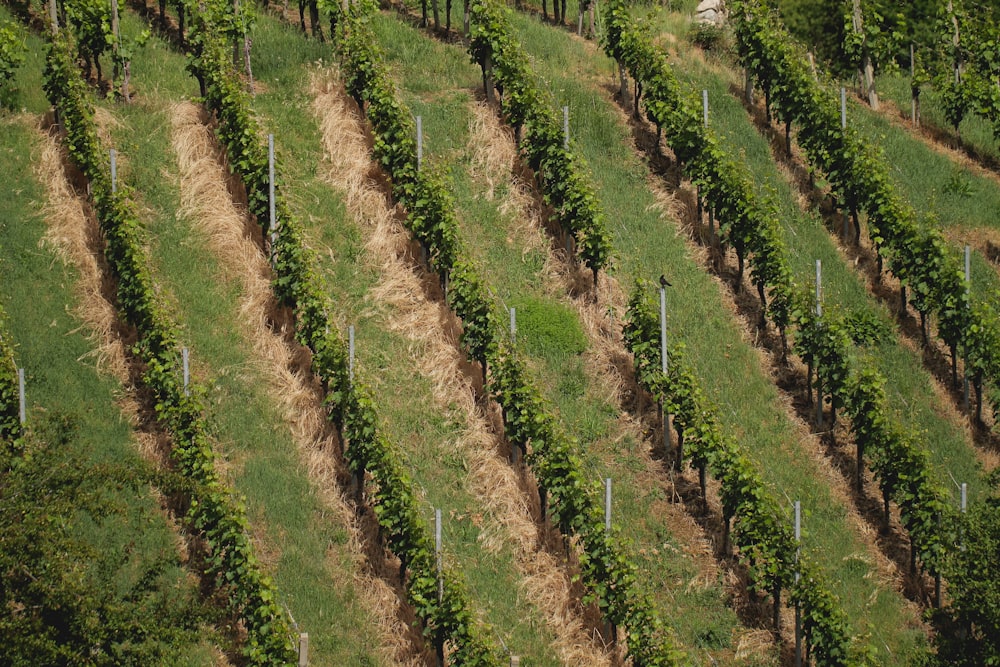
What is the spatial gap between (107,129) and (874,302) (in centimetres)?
1241

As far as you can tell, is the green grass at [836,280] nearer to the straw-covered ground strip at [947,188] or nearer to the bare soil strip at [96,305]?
the straw-covered ground strip at [947,188]

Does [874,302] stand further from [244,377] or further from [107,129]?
[107,129]

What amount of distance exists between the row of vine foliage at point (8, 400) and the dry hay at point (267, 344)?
3.26 meters

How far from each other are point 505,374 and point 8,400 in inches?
247

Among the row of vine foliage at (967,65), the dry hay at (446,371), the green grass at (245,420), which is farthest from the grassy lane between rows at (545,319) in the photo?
the row of vine foliage at (967,65)

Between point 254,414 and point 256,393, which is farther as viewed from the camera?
point 256,393

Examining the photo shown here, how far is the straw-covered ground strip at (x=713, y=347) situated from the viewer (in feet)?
59.1

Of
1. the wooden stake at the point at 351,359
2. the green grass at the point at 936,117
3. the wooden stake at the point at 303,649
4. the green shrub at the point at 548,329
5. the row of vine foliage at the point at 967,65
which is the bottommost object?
the wooden stake at the point at 303,649

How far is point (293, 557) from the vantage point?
1694 cm

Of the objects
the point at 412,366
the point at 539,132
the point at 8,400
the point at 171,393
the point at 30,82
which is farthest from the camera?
the point at 30,82

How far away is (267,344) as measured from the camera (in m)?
19.2

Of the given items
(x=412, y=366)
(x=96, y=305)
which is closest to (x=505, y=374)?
(x=412, y=366)

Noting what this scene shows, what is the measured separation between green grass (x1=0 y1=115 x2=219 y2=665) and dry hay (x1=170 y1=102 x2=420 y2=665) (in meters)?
1.99

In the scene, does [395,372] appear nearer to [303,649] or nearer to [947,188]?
[303,649]
